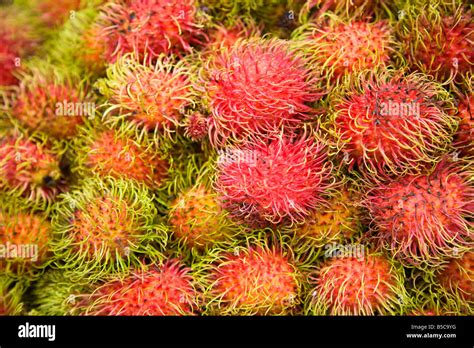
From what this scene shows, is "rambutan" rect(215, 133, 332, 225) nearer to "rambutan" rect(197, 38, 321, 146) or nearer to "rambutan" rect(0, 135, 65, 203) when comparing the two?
"rambutan" rect(197, 38, 321, 146)

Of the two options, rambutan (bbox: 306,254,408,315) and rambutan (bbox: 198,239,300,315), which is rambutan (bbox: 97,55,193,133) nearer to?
rambutan (bbox: 198,239,300,315)

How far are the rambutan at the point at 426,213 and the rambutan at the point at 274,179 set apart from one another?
0.14 metres

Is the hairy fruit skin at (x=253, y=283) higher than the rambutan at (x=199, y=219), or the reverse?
the rambutan at (x=199, y=219)

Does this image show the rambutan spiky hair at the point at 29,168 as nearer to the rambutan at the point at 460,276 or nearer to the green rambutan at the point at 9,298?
the green rambutan at the point at 9,298

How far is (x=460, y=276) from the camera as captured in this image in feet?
3.77

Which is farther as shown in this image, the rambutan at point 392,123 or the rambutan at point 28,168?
Answer: the rambutan at point 28,168

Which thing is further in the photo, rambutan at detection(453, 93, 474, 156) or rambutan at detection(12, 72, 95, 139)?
rambutan at detection(12, 72, 95, 139)

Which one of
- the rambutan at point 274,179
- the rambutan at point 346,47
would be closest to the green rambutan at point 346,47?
the rambutan at point 346,47

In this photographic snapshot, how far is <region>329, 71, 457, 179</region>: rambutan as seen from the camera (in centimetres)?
108

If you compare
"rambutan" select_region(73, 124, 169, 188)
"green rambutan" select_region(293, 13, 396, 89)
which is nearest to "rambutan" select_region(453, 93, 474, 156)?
"green rambutan" select_region(293, 13, 396, 89)

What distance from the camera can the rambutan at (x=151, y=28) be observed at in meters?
1.21

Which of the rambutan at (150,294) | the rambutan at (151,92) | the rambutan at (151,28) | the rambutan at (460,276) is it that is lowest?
the rambutan at (150,294)

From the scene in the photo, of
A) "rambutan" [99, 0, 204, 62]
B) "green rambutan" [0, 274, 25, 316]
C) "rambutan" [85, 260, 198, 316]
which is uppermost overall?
"rambutan" [99, 0, 204, 62]

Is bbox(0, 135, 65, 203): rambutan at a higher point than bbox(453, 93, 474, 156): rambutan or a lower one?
Result: lower
